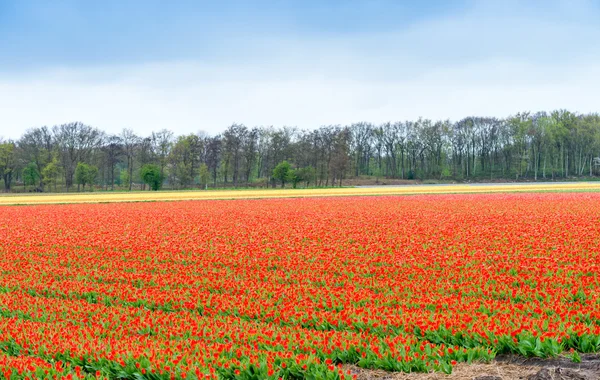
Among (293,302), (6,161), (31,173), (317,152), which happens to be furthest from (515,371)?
(6,161)

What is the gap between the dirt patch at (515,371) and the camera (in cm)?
666

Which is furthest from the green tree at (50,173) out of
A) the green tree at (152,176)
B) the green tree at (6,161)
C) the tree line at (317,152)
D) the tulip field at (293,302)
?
the tulip field at (293,302)

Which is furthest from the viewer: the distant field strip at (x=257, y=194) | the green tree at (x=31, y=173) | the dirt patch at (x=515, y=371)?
the green tree at (x=31, y=173)

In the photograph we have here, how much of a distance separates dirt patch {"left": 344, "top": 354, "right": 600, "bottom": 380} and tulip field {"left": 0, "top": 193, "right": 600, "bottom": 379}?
A: 0.14 meters

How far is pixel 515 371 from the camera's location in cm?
700

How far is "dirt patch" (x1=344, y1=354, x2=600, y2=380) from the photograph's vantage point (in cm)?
666

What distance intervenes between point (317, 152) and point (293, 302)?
3695 inches

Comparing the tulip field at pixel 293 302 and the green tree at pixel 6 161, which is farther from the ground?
the green tree at pixel 6 161

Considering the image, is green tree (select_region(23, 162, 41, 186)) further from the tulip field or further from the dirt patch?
the dirt patch

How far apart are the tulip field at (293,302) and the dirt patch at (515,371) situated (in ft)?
0.45

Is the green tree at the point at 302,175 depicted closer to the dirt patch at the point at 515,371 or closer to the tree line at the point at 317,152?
the tree line at the point at 317,152

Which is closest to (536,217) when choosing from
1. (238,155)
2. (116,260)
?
(116,260)

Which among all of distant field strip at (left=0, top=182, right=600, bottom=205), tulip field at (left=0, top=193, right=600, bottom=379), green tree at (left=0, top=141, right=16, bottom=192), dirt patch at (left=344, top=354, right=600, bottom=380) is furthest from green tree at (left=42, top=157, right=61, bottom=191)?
dirt patch at (left=344, top=354, right=600, bottom=380)

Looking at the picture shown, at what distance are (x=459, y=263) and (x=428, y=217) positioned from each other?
11759mm
